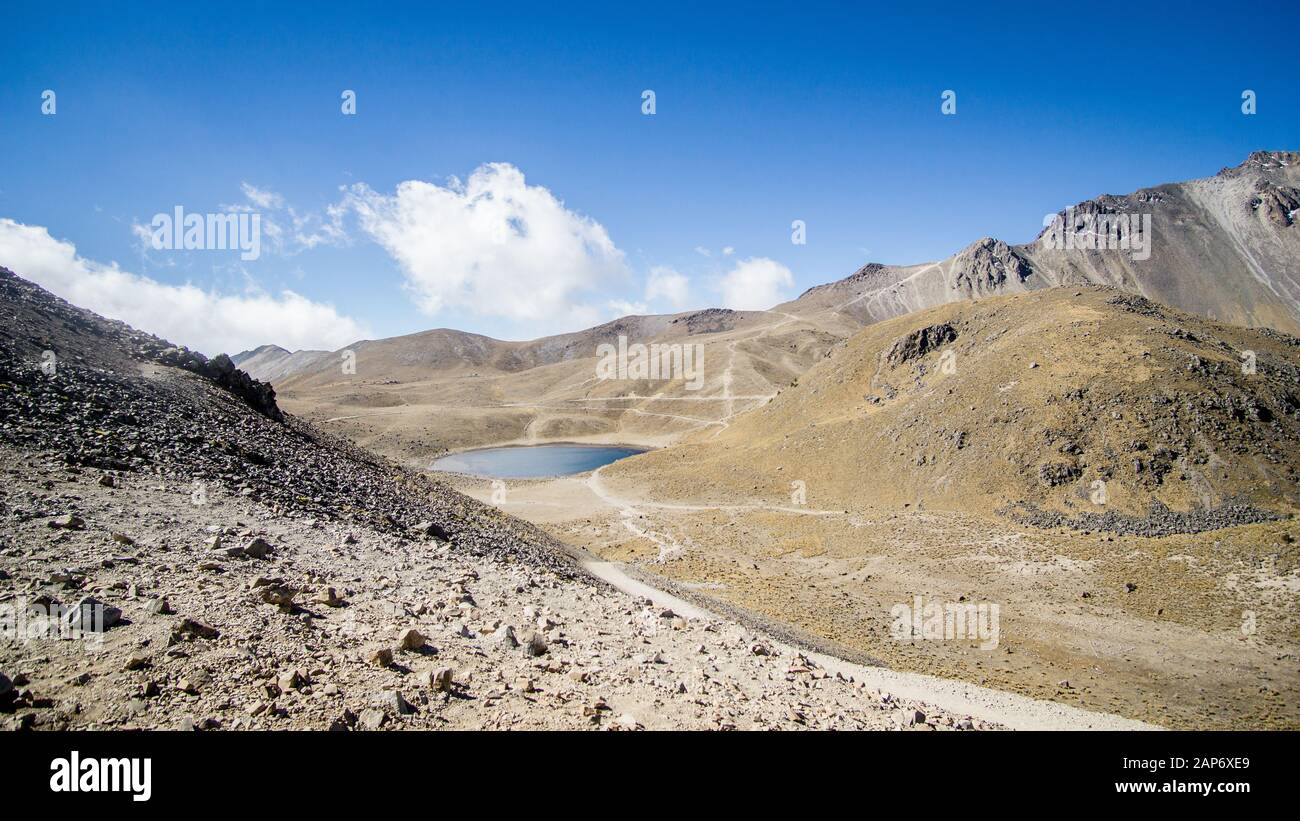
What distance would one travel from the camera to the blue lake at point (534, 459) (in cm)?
7069

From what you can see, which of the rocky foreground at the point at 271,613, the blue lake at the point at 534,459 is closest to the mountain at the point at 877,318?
the blue lake at the point at 534,459

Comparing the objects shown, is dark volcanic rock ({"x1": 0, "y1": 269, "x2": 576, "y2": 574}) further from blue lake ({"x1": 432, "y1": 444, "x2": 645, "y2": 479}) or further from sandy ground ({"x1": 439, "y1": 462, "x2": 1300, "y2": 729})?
blue lake ({"x1": 432, "y1": 444, "x2": 645, "y2": 479})

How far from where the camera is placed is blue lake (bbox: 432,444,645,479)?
70.7 m

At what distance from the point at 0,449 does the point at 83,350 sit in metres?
9.36

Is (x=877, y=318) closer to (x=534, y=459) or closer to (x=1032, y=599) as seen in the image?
(x=534, y=459)

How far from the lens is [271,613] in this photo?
8008 millimetres

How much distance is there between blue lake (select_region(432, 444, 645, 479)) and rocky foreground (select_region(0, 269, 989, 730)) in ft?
163

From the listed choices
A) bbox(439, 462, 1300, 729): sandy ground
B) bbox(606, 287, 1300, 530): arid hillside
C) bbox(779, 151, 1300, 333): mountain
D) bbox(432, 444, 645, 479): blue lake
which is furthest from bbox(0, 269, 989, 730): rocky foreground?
bbox(779, 151, 1300, 333): mountain

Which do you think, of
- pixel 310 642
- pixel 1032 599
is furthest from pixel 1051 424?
pixel 310 642

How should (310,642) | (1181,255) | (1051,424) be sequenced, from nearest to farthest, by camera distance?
1. (310,642)
2. (1051,424)
3. (1181,255)

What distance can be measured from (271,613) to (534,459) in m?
73.8

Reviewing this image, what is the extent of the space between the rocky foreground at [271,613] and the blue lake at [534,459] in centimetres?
4980
